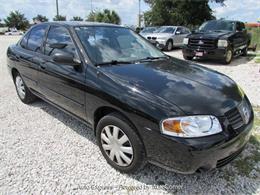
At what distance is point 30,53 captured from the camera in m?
3.87

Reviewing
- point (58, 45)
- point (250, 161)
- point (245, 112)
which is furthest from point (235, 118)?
point (58, 45)

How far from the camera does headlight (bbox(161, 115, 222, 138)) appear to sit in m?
2.02

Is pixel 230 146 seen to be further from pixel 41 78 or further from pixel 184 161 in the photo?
pixel 41 78

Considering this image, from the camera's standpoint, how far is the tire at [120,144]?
2.30 m

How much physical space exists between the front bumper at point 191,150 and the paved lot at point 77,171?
364 millimetres

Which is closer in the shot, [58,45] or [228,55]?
[58,45]

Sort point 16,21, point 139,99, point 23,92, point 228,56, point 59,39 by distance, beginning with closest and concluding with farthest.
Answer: point 139,99 < point 59,39 < point 23,92 < point 228,56 < point 16,21

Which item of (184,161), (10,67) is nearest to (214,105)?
(184,161)

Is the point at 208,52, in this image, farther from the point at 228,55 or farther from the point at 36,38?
the point at 36,38

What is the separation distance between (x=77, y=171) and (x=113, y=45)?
171 cm

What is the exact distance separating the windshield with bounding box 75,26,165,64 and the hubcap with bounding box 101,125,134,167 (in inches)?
34.1

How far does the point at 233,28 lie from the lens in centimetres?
952

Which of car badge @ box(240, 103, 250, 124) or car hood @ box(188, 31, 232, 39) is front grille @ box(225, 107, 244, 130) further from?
car hood @ box(188, 31, 232, 39)

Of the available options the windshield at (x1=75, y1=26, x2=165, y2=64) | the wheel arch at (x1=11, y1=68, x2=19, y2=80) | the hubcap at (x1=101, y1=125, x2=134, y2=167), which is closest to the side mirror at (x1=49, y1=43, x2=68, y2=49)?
the windshield at (x1=75, y1=26, x2=165, y2=64)
